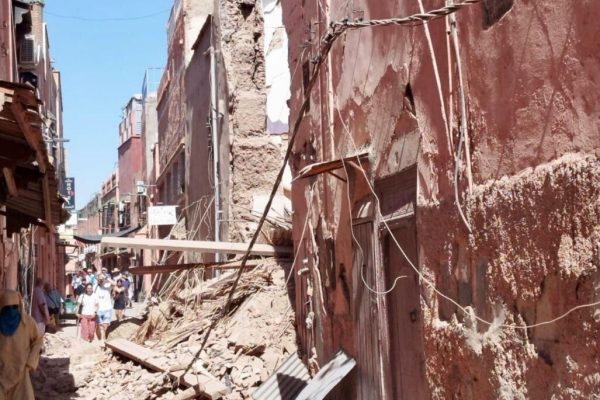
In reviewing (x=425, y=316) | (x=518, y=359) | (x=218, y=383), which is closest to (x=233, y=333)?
(x=218, y=383)

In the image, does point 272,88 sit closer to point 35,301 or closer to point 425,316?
point 35,301

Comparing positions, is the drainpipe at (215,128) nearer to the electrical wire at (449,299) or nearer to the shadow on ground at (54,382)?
the shadow on ground at (54,382)

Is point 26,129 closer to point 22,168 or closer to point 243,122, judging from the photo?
point 22,168

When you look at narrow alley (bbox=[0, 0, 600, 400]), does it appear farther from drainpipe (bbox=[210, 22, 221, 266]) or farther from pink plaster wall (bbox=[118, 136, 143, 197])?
pink plaster wall (bbox=[118, 136, 143, 197])

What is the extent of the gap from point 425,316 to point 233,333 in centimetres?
656

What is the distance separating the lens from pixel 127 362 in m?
13.3

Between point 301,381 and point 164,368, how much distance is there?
307 centimetres

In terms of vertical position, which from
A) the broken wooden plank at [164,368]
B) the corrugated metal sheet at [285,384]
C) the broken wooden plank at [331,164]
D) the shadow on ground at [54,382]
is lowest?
the shadow on ground at [54,382]

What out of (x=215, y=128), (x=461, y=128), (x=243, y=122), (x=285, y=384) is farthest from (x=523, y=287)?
(x=215, y=128)

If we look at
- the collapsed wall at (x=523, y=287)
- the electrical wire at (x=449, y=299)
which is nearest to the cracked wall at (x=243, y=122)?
the electrical wire at (x=449, y=299)

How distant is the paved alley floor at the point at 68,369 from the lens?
1243 cm

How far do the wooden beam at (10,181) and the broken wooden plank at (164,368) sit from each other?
3480mm

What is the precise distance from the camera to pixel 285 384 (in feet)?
30.5

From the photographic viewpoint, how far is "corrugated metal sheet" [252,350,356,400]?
7.62 m
